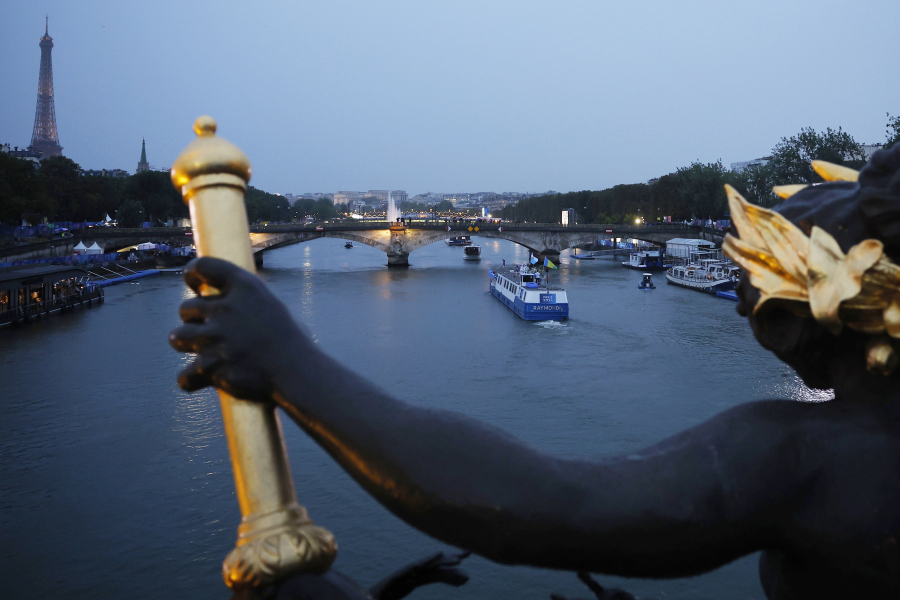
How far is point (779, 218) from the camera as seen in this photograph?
1.12 m

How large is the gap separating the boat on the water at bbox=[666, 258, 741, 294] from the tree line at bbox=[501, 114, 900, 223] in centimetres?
549

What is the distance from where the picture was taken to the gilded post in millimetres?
1074

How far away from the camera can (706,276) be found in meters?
33.6

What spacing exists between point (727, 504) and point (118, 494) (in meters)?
11.0

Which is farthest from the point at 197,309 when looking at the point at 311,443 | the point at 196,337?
Answer: the point at 311,443

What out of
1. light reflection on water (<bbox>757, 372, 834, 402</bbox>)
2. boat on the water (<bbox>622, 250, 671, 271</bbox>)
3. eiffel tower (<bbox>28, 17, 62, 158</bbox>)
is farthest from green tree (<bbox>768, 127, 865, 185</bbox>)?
eiffel tower (<bbox>28, 17, 62, 158</bbox>)

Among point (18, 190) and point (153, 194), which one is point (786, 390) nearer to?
point (18, 190)

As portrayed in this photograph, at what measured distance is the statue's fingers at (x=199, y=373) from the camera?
108cm

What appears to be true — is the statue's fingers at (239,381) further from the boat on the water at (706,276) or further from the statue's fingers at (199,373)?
the boat on the water at (706,276)

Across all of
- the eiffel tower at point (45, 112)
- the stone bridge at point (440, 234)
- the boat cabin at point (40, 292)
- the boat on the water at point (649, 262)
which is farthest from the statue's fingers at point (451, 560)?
the eiffel tower at point (45, 112)

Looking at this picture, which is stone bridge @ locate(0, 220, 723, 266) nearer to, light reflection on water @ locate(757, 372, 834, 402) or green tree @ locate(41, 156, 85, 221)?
green tree @ locate(41, 156, 85, 221)

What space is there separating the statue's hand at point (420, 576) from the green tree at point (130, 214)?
56202 millimetres

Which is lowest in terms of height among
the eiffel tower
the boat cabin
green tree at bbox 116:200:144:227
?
the boat cabin

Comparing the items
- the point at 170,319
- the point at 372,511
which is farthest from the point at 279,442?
the point at 170,319
